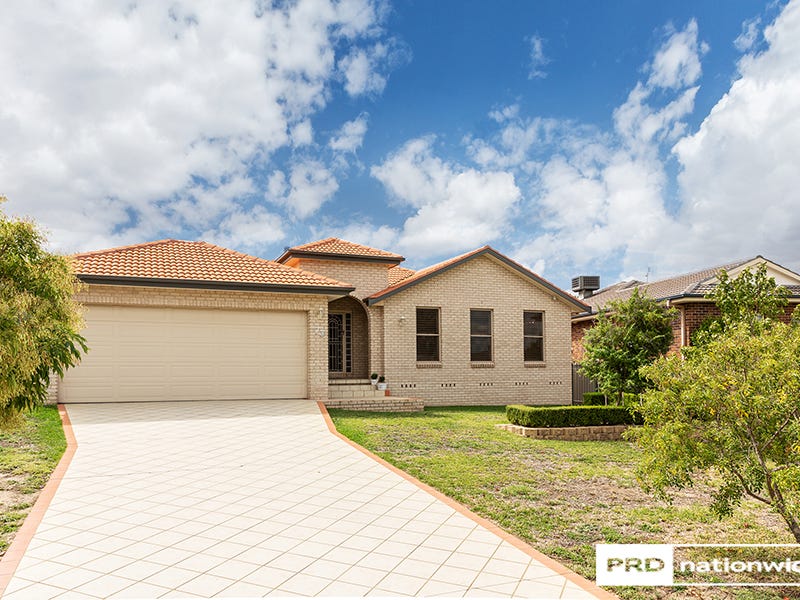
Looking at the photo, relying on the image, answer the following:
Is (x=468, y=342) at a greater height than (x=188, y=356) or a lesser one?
greater

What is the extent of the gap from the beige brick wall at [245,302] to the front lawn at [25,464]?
137 inches

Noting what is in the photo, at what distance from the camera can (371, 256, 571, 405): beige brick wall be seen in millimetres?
19500

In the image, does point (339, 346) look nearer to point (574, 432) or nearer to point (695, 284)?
point (574, 432)

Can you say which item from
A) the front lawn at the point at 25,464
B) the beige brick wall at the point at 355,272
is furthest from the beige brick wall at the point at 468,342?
the front lawn at the point at 25,464

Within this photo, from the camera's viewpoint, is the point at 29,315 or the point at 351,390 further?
the point at 351,390

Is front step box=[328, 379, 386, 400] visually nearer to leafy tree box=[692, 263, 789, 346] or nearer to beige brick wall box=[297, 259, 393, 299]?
beige brick wall box=[297, 259, 393, 299]

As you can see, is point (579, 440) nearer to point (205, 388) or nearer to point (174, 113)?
point (205, 388)

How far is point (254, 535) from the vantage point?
5.69 m

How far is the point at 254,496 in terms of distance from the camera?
284 inches

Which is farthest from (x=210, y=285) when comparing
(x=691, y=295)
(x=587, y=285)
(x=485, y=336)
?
(x=587, y=285)

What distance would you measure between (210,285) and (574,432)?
10.3 meters

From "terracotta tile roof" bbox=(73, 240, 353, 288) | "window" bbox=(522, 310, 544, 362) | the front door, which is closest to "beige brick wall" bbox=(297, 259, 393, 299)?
the front door

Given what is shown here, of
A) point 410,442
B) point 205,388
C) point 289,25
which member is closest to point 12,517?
point 410,442

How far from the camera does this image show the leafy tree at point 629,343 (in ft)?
48.5
